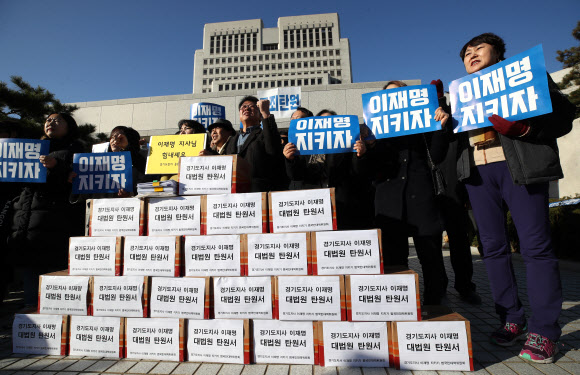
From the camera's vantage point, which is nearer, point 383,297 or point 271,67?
point 383,297

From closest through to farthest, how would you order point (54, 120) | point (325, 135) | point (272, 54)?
point (325, 135), point (54, 120), point (272, 54)

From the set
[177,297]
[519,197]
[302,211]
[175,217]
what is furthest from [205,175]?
[519,197]

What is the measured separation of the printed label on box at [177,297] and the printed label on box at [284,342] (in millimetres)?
504

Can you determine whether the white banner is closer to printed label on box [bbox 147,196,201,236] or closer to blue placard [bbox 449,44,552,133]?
blue placard [bbox 449,44,552,133]

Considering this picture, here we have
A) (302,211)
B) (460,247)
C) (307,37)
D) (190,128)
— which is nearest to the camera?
(302,211)

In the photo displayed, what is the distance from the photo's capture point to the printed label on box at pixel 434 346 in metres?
1.97

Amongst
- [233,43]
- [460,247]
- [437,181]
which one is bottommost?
[460,247]

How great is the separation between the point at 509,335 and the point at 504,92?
1.92 meters

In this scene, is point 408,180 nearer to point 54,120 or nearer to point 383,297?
point 383,297

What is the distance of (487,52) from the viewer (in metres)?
2.42

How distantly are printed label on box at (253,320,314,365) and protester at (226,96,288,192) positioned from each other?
1.27 m

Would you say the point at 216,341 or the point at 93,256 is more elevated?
the point at 93,256

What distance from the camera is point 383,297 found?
2082 mm

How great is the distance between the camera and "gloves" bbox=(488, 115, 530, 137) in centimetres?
212
